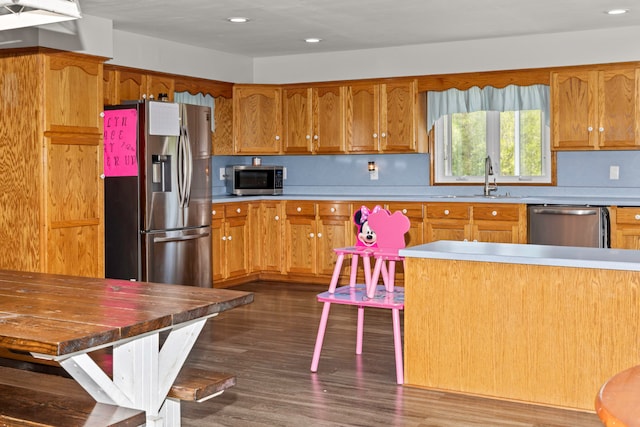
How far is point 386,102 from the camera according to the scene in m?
7.61

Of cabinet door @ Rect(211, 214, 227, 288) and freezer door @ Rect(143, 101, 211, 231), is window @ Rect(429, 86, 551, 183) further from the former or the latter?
freezer door @ Rect(143, 101, 211, 231)

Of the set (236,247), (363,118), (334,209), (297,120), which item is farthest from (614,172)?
(236,247)

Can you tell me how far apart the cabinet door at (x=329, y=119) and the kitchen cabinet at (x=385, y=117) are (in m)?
0.08

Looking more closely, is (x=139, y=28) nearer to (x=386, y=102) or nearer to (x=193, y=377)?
(x=386, y=102)

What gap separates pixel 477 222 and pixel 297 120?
7.29 feet

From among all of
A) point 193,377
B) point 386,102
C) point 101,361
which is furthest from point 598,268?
point 386,102

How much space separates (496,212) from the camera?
6809mm

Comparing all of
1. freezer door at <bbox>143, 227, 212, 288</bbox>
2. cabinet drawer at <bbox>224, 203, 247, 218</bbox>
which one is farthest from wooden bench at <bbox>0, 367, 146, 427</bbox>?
cabinet drawer at <bbox>224, 203, 247, 218</bbox>

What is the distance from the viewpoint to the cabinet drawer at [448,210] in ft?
22.8

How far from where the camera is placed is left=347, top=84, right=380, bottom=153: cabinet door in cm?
766

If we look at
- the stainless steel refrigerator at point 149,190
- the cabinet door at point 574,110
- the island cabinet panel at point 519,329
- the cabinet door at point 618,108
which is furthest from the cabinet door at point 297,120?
the island cabinet panel at point 519,329

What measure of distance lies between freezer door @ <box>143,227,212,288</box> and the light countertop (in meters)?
2.72

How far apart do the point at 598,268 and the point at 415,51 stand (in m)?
4.34

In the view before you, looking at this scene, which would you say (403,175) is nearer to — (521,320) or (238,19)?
(238,19)
